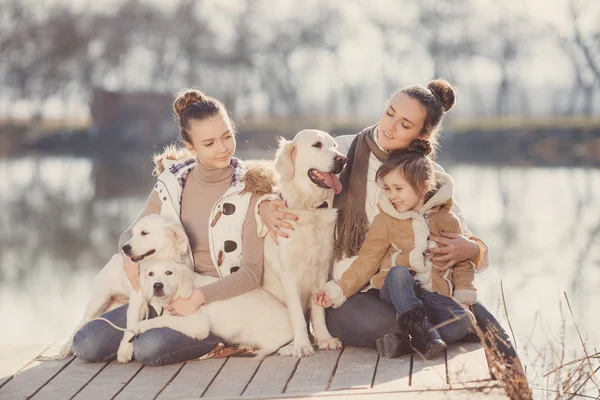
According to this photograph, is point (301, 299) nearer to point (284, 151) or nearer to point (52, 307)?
point (284, 151)

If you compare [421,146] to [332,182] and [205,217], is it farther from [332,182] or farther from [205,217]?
[205,217]

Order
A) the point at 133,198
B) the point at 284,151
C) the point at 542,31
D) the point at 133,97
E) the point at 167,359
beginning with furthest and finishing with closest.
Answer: the point at 133,97
the point at 542,31
the point at 133,198
the point at 284,151
the point at 167,359

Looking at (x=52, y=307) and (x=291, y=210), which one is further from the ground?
(x=291, y=210)

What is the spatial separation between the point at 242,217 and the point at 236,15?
37.7m

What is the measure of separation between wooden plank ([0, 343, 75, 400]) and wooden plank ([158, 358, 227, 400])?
62cm

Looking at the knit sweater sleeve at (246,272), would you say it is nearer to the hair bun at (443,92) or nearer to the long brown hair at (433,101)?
the long brown hair at (433,101)

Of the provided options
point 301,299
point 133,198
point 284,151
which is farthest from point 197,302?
point 133,198

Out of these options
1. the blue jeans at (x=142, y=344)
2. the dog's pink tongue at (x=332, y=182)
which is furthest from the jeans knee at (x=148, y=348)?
the dog's pink tongue at (x=332, y=182)

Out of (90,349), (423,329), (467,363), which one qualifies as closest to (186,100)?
(90,349)

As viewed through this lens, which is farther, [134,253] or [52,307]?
[52,307]

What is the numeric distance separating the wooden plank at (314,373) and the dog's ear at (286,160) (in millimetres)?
916

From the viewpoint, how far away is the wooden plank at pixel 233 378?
12.7 feet

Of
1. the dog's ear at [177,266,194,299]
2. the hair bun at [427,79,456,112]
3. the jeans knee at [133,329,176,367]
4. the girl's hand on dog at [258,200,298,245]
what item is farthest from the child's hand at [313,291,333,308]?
the hair bun at [427,79,456,112]

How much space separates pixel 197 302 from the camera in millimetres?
4289
